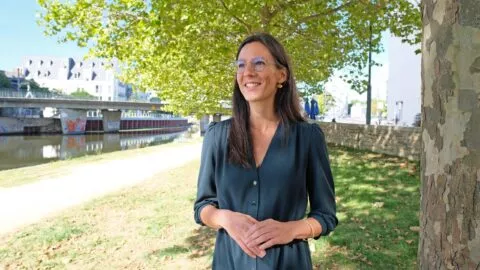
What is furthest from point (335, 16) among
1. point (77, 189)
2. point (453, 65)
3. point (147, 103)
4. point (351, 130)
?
point (147, 103)

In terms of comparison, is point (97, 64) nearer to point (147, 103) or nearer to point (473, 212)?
point (147, 103)

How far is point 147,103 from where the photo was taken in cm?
6969

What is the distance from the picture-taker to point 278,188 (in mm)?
1867

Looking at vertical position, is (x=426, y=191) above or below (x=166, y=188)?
above

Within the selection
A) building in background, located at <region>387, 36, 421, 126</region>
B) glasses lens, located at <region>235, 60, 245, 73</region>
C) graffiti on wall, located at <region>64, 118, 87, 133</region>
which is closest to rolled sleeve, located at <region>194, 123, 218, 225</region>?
glasses lens, located at <region>235, 60, 245, 73</region>

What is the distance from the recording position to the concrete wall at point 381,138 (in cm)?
1188

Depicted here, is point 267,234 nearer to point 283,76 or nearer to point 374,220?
point 283,76

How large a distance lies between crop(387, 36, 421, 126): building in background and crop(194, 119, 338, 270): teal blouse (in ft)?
120

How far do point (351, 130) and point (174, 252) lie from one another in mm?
13031

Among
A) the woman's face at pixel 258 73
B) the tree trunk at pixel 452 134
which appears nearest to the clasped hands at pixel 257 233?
the woman's face at pixel 258 73

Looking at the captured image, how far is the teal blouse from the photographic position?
1868 mm

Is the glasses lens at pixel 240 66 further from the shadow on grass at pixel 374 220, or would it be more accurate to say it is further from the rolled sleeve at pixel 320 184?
the shadow on grass at pixel 374 220

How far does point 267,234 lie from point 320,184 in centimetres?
40

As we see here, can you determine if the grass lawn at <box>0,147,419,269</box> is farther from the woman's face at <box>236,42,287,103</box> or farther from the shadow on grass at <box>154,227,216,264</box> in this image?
the woman's face at <box>236,42,287,103</box>
